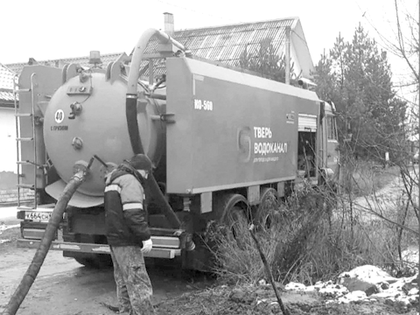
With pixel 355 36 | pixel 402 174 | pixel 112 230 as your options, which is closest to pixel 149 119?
pixel 112 230

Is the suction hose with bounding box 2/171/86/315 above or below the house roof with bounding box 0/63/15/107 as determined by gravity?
below

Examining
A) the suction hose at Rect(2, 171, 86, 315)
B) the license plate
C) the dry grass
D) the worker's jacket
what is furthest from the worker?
the license plate

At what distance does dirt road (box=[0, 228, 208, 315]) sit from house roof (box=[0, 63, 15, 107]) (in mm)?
7925

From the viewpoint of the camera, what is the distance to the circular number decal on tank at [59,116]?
6.83m

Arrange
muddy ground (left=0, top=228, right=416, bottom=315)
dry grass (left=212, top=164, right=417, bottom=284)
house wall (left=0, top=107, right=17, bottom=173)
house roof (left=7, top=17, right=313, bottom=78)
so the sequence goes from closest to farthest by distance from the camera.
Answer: muddy ground (left=0, top=228, right=416, bottom=315)
dry grass (left=212, top=164, right=417, bottom=284)
house wall (left=0, top=107, right=17, bottom=173)
house roof (left=7, top=17, right=313, bottom=78)

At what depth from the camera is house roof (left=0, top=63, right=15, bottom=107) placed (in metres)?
16.6

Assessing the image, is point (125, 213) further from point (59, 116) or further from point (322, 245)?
point (322, 245)

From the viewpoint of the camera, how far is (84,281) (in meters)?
7.66

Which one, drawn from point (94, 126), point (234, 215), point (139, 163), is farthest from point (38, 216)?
point (234, 215)

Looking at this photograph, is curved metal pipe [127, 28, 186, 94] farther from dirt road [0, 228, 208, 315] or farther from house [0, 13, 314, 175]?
house [0, 13, 314, 175]

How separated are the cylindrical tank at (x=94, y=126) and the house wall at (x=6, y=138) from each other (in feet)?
34.3

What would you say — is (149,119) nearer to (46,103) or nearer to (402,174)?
(46,103)

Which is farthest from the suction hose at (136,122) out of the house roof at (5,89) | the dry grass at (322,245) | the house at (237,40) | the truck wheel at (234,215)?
the house at (237,40)

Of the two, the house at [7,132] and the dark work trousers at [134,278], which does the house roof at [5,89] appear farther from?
the dark work trousers at [134,278]
